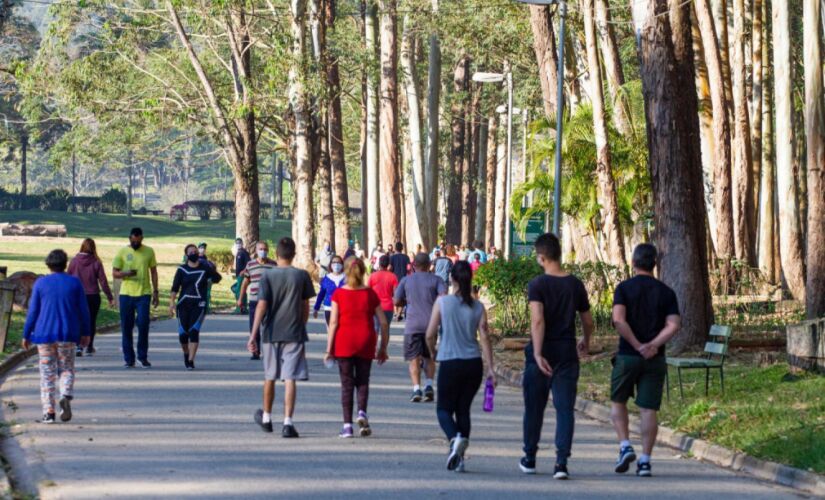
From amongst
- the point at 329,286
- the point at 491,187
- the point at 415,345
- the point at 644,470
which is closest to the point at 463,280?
the point at 644,470

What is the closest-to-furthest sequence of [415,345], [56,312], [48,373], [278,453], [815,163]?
[278,453]
[48,373]
[56,312]
[415,345]
[815,163]

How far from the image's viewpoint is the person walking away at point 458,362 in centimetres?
1133

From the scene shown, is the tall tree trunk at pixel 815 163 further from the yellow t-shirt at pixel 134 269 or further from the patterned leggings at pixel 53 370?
the patterned leggings at pixel 53 370

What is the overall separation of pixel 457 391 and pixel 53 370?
435 cm

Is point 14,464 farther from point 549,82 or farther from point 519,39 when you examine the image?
point 519,39

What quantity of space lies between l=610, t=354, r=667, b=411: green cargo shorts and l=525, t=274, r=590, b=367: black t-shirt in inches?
17.4

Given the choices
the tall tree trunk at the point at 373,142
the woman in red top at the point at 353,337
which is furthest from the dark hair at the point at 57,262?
the tall tree trunk at the point at 373,142

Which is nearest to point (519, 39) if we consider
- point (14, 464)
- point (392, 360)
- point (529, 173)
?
point (529, 173)

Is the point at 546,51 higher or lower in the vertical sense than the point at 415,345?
higher

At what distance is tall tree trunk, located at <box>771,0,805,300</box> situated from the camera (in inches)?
1248

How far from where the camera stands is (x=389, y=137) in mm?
48906

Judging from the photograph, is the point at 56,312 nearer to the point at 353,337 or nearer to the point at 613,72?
the point at 353,337

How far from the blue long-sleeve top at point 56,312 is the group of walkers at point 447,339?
0.04 feet

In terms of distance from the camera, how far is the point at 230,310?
37656 millimetres
